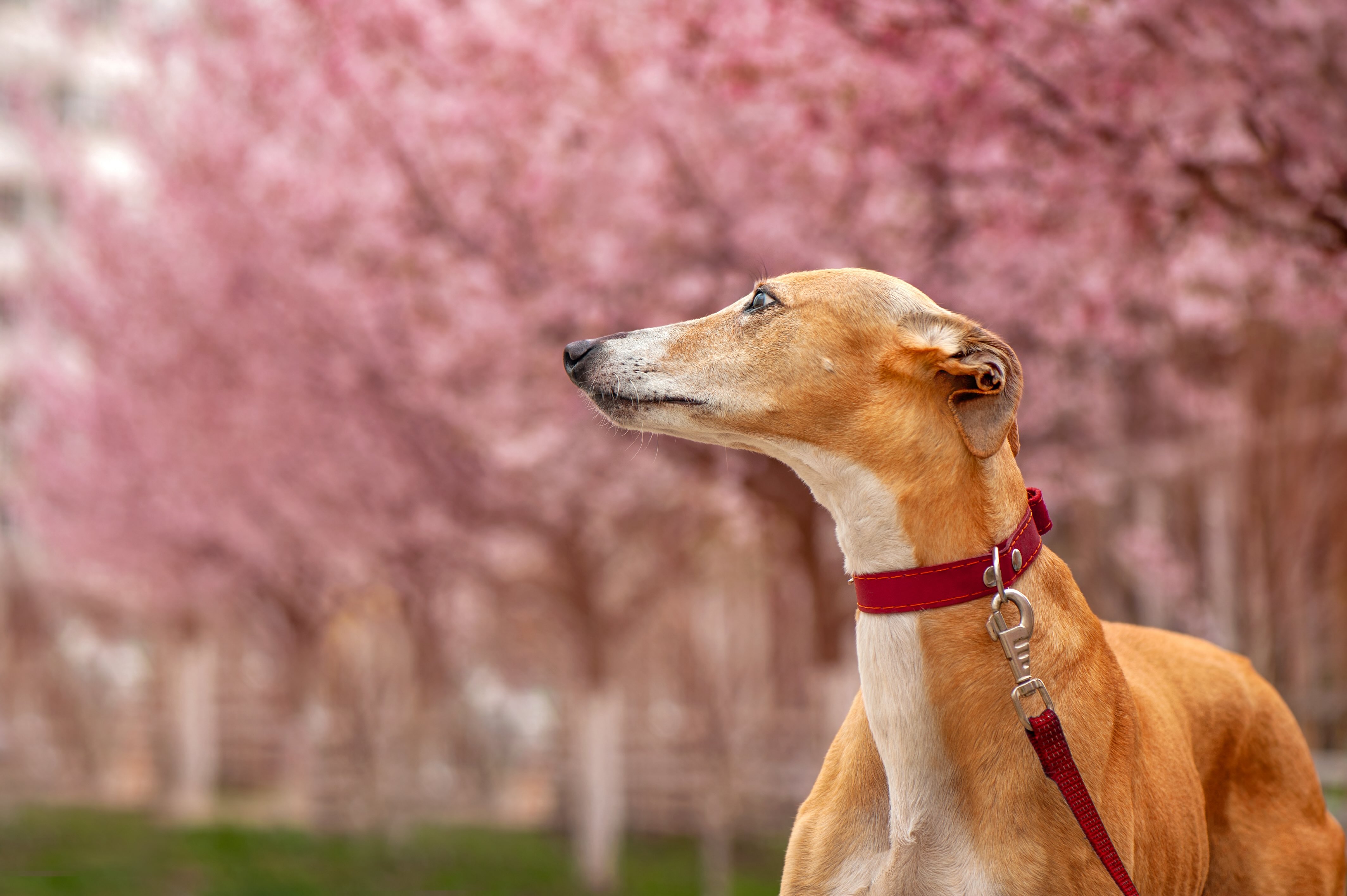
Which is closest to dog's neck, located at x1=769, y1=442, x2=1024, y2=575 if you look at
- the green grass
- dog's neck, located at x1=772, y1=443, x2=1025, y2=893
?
dog's neck, located at x1=772, y1=443, x2=1025, y2=893

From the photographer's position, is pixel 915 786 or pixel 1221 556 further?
pixel 1221 556

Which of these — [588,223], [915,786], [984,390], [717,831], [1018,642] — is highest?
[588,223]

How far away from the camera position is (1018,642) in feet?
9.24

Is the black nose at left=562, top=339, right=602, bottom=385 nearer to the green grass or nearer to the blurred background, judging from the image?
the blurred background

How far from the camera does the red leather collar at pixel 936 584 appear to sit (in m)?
2.84

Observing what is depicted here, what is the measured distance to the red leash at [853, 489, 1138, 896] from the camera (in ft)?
9.00

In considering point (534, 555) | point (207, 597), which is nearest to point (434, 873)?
point (534, 555)

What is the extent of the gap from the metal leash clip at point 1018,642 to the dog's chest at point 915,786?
0.52 ft

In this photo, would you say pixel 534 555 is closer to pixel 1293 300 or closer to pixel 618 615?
pixel 618 615

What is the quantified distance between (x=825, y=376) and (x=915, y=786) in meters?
0.85

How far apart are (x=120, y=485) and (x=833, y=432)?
1835 cm

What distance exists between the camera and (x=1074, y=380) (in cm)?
1134

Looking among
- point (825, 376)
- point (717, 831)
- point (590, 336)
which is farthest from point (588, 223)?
point (825, 376)

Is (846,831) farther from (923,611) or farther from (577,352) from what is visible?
(577,352)
